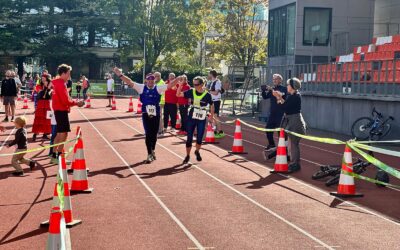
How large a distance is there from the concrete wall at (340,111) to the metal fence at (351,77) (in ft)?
0.93

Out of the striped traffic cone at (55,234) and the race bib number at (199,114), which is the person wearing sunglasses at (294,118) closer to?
the race bib number at (199,114)

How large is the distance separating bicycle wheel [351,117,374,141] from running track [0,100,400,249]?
6.50 m

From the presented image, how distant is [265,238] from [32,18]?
68.0 metres

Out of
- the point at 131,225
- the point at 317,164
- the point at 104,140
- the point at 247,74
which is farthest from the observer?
the point at 247,74

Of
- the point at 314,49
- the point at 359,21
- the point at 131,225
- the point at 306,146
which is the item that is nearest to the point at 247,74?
the point at 314,49

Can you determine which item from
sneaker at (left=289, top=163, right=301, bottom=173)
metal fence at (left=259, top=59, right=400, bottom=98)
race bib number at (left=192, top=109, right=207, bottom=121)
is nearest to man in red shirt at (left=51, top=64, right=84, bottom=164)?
race bib number at (left=192, top=109, right=207, bottom=121)

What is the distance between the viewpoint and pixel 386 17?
120 feet

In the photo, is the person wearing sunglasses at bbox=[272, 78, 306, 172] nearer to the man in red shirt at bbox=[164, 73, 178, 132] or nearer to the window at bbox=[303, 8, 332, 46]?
the man in red shirt at bbox=[164, 73, 178, 132]

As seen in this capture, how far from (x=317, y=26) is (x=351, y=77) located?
14.1m

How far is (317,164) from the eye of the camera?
1460cm

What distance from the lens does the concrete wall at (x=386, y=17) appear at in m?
34.6

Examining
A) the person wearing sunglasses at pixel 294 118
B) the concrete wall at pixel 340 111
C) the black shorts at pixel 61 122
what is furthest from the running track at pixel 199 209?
the concrete wall at pixel 340 111

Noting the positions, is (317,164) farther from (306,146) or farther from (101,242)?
(101,242)

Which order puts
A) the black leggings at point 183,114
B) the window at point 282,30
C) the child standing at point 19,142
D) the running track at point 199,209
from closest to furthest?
the running track at point 199,209
the child standing at point 19,142
the black leggings at point 183,114
the window at point 282,30
